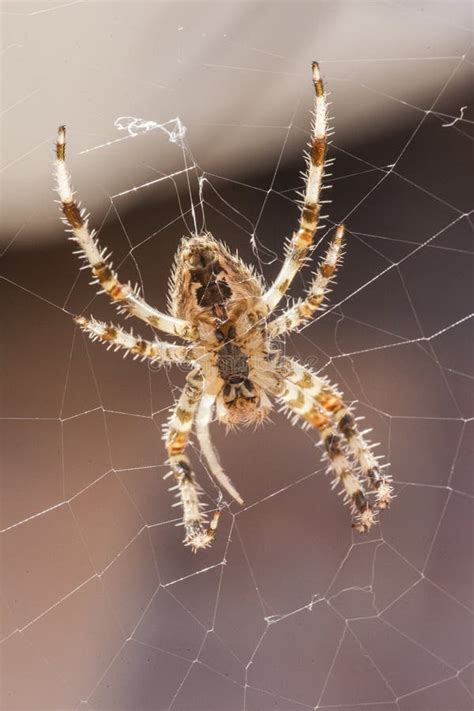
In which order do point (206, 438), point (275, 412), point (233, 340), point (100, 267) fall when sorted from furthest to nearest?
1. point (275, 412)
2. point (206, 438)
3. point (233, 340)
4. point (100, 267)

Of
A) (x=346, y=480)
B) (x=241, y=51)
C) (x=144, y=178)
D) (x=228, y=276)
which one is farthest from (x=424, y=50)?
(x=346, y=480)

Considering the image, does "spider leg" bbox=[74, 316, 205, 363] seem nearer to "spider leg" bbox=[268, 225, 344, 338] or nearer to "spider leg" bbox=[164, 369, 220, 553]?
"spider leg" bbox=[164, 369, 220, 553]

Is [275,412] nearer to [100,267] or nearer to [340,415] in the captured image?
[340,415]

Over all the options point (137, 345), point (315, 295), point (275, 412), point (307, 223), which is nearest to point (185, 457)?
point (137, 345)

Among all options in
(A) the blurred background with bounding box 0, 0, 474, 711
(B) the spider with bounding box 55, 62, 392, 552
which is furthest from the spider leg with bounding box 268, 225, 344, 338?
(A) the blurred background with bounding box 0, 0, 474, 711

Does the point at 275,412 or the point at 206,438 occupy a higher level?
the point at 206,438

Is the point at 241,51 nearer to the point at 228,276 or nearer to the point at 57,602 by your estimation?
the point at 228,276

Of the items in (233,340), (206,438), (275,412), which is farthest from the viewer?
(275,412)
